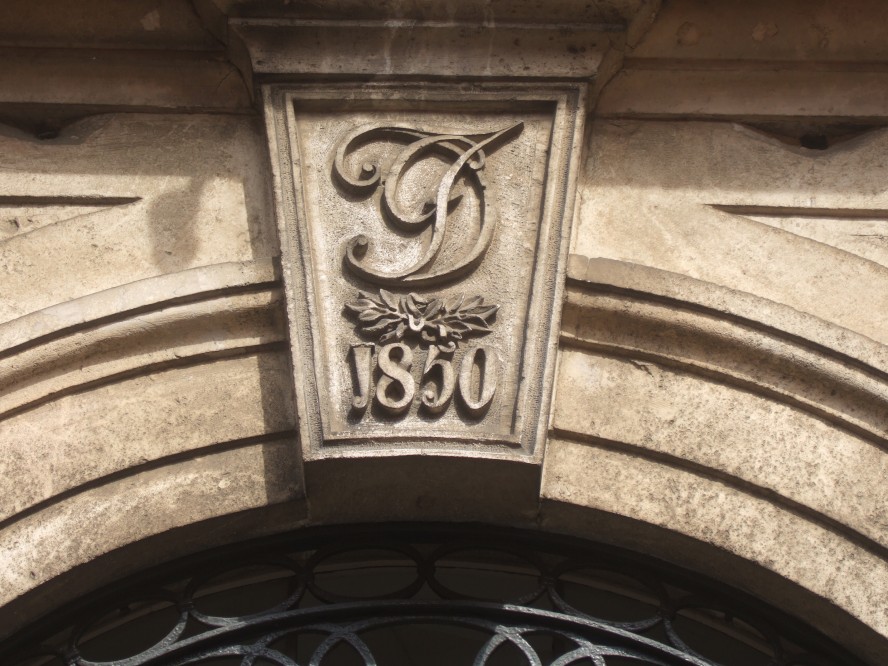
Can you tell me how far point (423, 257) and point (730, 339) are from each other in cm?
67

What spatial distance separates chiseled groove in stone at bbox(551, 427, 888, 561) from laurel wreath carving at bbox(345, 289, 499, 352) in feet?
0.93

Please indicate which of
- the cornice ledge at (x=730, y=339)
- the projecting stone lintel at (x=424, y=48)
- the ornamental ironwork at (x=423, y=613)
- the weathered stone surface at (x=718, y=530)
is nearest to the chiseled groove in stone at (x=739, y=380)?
the cornice ledge at (x=730, y=339)

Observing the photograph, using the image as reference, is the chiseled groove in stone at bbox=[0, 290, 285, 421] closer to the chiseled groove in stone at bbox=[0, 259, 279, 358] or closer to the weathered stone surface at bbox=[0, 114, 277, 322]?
the chiseled groove in stone at bbox=[0, 259, 279, 358]

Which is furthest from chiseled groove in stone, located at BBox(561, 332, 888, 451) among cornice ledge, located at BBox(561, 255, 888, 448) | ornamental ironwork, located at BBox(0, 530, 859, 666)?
ornamental ironwork, located at BBox(0, 530, 859, 666)

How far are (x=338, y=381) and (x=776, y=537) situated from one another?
0.95 metres

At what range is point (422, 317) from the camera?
134 inches

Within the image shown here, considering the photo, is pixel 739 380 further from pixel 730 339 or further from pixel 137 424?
pixel 137 424

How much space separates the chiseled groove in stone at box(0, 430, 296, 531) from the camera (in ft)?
10.8

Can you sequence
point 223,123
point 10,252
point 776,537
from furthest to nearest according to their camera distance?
1. point 223,123
2. point 10,252
3. point 776,537

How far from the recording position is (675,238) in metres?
3.58

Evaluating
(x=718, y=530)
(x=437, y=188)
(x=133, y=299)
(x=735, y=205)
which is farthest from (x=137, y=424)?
(x=735, y=205)

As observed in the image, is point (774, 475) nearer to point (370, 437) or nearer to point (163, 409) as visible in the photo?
point (370, 437)

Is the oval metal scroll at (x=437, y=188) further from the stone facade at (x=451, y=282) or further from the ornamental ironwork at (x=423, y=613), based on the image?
the ornamental ironwork at (x=423, y=613)

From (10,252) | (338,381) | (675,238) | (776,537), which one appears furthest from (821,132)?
(10,252)
